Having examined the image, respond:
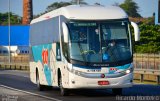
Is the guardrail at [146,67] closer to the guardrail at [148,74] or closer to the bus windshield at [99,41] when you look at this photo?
the guardrail at [148,74]

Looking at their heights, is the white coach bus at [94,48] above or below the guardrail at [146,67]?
above

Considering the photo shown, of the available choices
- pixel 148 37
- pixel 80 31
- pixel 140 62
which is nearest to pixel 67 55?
pixel 80 31

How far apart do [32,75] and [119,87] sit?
8.87 meters

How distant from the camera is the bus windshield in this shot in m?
20.7

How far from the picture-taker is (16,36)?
379 feet

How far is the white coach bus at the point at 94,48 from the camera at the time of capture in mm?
20562

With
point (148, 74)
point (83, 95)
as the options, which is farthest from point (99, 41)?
point (148, 74)

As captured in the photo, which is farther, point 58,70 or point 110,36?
point 58,70

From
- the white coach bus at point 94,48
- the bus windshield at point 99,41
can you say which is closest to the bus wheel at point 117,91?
the white coach bus at point 94,48

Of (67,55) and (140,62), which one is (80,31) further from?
(140,62)

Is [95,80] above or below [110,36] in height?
below

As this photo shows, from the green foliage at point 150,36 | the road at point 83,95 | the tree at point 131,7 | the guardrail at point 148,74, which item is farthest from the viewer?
the tree at point 131,7

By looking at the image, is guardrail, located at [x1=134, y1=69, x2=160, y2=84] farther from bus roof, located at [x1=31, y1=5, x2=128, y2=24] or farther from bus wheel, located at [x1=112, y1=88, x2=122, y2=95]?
bus roof, located at [x1=31, y1=5, x2=128, y2=24]

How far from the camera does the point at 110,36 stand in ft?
68.8
